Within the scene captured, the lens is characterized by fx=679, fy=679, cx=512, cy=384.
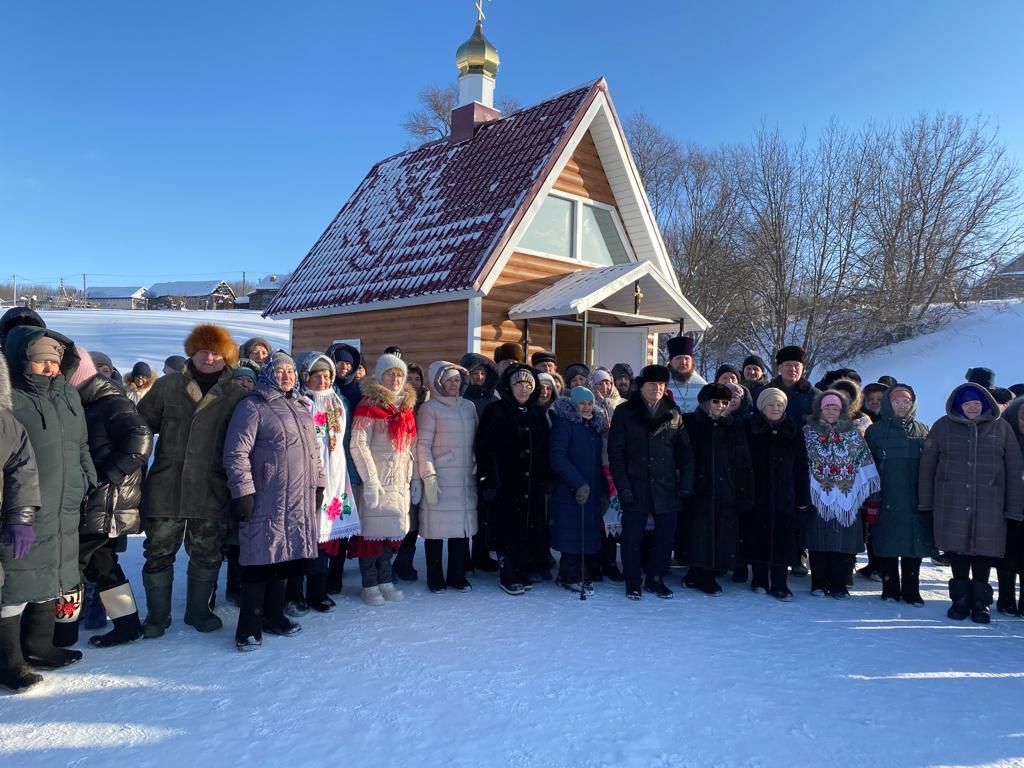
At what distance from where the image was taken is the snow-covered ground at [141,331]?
2164 centimetres

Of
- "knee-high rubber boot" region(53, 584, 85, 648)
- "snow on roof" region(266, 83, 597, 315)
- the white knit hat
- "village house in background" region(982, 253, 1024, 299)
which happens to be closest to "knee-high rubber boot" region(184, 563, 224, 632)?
"knee-high rubber boot" region(53, 584, 85, 648)

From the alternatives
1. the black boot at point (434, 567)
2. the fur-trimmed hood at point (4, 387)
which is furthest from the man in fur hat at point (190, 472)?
the black boot at point (434, 567)

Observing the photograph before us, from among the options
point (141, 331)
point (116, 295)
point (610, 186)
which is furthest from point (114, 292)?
point (610, 186)

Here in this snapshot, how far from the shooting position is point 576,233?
11.6m

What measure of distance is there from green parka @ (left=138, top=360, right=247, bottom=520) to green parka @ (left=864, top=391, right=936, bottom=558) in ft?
15.8

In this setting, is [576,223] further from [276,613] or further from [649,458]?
[276,613]

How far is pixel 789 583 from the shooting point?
19.3 ft

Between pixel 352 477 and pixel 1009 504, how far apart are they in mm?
4747

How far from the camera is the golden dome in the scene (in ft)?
46.3

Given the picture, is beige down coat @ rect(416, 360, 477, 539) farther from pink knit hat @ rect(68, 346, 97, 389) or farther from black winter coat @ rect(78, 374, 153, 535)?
pink knit hat @ rect(68, 346, 97, 389)

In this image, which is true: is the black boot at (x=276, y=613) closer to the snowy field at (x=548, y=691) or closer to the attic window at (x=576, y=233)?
the snowy field at (x=548, y=691)

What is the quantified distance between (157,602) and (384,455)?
1.65 meters

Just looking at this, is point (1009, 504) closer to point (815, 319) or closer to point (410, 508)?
point (410, 508)

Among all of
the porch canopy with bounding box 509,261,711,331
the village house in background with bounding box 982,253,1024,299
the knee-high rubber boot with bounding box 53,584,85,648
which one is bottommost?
the knee-high rubber boot with bounding box 53,584,85,648
